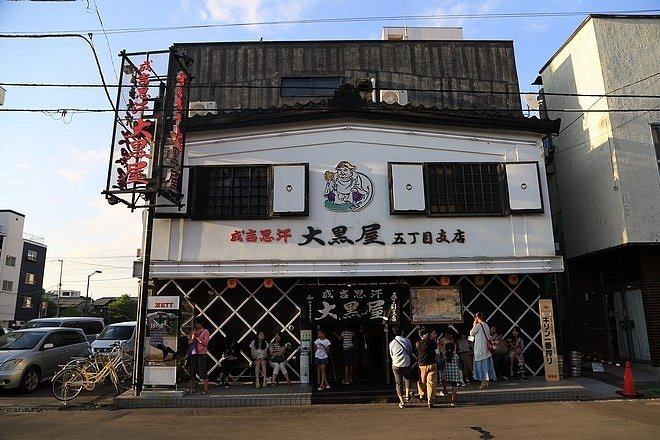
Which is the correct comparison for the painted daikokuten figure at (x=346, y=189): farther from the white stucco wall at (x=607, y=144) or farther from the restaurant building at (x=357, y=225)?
the white stucco wall at (x=607, y=144)

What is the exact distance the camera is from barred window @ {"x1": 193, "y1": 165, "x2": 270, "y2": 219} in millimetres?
13781

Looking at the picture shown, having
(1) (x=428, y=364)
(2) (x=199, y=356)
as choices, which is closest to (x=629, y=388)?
(1) (x=428, y=364)

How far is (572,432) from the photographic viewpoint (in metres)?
8.23

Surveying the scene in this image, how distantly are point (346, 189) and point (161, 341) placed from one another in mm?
6299

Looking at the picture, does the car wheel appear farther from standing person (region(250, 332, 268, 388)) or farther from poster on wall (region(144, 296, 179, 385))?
standing person (region(250, 332, 268, 388))

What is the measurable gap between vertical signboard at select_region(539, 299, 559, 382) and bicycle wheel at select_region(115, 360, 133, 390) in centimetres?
1116

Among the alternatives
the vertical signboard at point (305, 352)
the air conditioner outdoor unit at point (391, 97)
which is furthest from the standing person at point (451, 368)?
the air conditioner outdoor unit at point (391, 97)

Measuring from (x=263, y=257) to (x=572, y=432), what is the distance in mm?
8298

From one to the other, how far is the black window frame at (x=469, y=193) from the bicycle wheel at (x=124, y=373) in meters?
9.18

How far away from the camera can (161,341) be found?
12.1 m

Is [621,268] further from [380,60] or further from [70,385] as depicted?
[70,385]

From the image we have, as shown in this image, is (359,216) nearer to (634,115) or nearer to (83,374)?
(83,374)

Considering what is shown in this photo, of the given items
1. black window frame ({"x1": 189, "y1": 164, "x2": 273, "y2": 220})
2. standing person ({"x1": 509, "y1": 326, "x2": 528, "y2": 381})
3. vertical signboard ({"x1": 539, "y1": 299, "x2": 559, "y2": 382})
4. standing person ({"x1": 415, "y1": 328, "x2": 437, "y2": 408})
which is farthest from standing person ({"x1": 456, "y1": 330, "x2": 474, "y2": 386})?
black window frame ({"x1": 189, "y1": 164, "x2": 273, "y2": 220})

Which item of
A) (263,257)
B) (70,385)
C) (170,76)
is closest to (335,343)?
(263,257)
